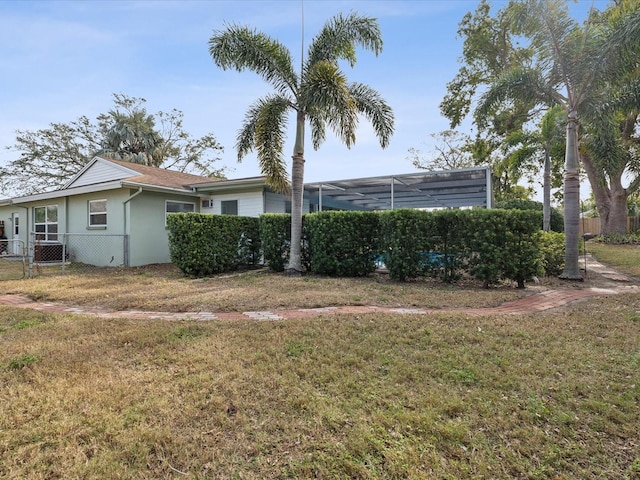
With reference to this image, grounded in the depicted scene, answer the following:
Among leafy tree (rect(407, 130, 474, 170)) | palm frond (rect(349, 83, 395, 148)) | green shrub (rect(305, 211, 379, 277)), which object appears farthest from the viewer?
leafy tree (rect(407, 130, 474, 170))

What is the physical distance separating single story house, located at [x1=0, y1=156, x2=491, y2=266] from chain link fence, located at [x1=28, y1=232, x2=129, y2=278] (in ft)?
0.12

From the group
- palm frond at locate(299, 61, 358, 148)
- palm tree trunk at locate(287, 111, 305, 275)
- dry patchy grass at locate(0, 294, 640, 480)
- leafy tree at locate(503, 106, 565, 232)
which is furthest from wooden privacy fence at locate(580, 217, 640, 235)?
dry patchy grass at locate(0, 294, 640, 480)

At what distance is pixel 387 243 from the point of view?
26.5 feet

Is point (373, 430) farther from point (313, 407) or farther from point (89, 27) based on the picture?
point (89, 27)

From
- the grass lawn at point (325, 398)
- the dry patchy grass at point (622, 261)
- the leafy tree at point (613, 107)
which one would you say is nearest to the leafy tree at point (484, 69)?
the dry patchy grass at point (622, 261)

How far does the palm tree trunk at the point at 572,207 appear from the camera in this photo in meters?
8.23

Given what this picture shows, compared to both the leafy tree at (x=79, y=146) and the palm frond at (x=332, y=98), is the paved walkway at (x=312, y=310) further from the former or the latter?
the leafy tree at (x=79, y=146)

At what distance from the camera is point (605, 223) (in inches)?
821

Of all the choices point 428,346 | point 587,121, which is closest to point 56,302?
point 428,346

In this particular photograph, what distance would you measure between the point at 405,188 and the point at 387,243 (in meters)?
6.69

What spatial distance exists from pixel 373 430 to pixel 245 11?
10.4 m

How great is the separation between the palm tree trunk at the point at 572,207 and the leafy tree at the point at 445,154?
→ 19.8 metres

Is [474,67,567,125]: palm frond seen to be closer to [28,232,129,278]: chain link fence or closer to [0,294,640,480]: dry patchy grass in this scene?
[0,294,640,480]: dry patchy grass

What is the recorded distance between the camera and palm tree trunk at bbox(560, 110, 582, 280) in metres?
8.23
